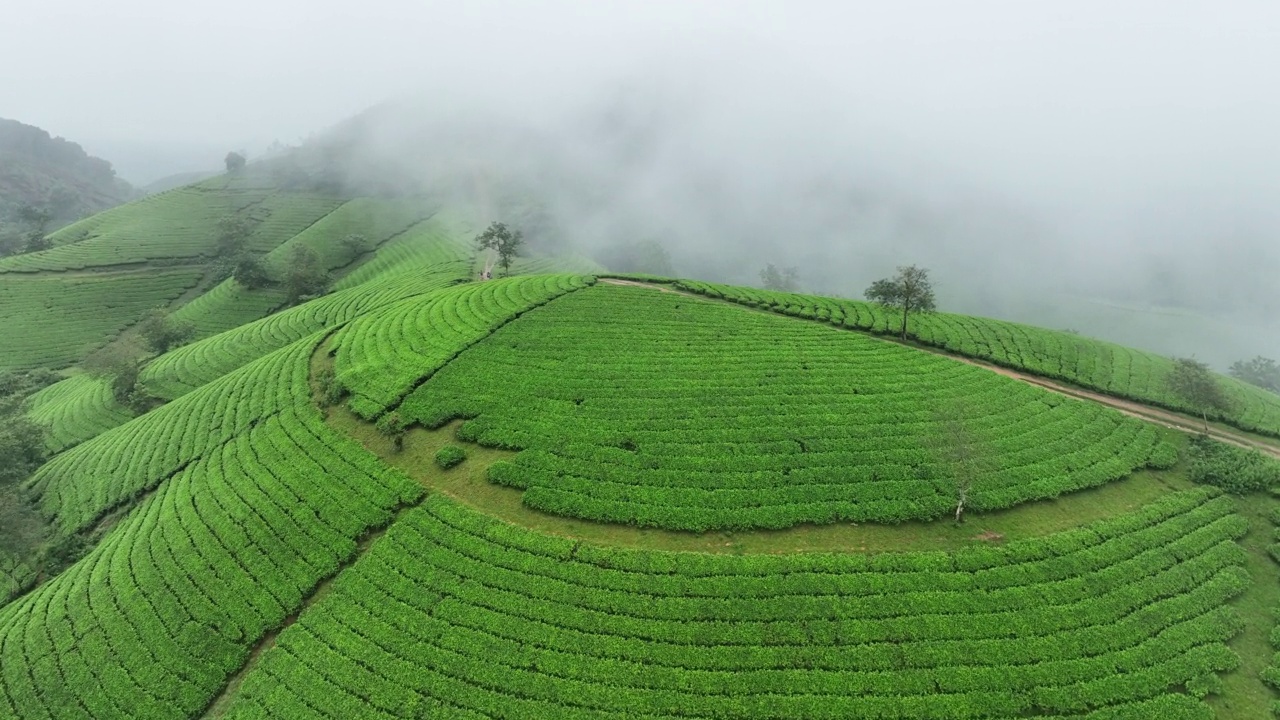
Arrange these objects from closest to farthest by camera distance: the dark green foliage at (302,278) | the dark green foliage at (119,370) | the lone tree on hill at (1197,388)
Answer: the lone tree on hill at (1197,388)
the dark green foliage at (119,370)
the dark green foliage at (302,278)

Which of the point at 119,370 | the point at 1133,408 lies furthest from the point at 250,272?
the point at 1133,408

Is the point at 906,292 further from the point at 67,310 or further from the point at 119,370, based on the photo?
the point at 67,310

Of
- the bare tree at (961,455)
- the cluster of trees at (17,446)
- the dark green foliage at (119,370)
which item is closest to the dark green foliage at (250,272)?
the dark green foliage at (119,370)

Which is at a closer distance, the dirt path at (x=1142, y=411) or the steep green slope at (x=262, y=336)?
the dirt path at (x=1142, y=411)

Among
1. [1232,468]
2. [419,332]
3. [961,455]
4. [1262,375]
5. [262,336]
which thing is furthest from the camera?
[1262,375]

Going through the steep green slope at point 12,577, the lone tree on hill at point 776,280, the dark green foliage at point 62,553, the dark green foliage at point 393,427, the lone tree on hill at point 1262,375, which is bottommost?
the steep green slope at point 12,577

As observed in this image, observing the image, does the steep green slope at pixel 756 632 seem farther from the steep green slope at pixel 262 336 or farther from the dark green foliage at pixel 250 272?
the dark green foliage at pixel 250 272

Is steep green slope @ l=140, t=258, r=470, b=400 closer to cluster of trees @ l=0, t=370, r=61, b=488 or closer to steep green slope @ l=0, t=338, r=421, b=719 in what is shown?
cluster of trees @ l=0, t=370, r=61, b=488

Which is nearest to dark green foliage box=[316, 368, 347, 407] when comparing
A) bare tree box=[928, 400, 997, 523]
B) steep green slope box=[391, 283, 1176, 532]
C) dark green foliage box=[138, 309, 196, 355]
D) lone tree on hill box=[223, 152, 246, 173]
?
steep green slope box=[391, 283, 1176, 532]
